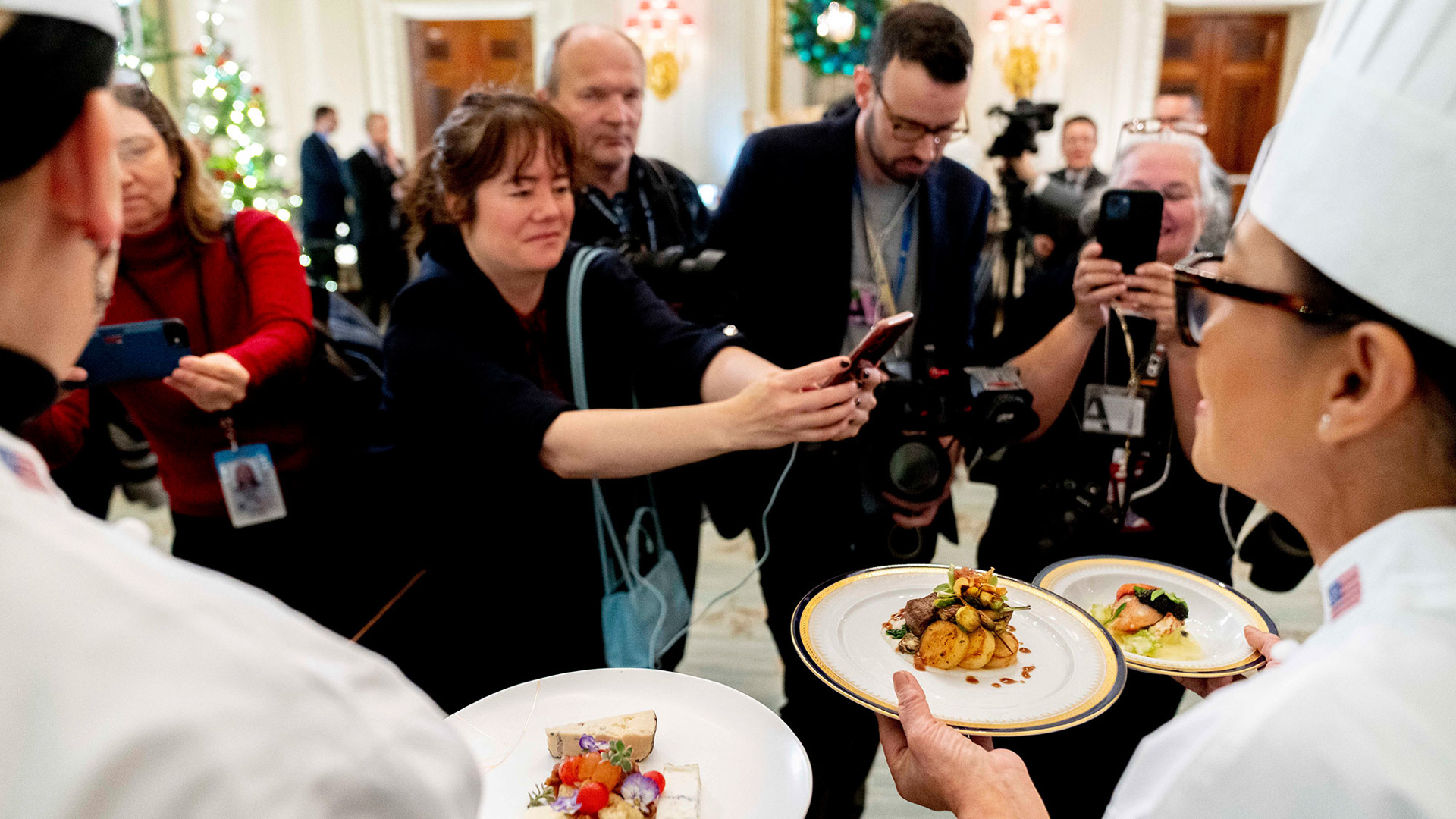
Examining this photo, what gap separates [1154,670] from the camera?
1134 mm

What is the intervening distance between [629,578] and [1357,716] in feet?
3.87

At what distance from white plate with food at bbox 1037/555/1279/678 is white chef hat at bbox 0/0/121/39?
120cm

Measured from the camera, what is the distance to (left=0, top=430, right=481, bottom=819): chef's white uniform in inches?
14.5

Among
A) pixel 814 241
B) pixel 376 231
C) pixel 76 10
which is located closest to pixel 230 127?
pixel 376 231

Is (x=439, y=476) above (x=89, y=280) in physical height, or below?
below

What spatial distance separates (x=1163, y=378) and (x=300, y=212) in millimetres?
7981

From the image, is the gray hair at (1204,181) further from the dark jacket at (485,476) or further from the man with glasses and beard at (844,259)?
the dark jacket at (485,476)

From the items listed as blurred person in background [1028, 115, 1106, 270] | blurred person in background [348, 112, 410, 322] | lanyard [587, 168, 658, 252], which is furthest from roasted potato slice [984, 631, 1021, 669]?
blurred person in background [348, 112, 410, 322]

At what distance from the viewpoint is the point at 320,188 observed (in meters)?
7.19

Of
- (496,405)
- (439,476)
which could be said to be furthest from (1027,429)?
(439,476)

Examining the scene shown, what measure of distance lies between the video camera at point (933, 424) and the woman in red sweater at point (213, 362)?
1057mm

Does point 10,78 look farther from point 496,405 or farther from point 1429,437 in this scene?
point 496,405

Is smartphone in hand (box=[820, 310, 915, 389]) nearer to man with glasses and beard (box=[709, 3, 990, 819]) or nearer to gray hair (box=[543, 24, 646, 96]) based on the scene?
man with glasses and beard (box=[709, 3, 990, 819])

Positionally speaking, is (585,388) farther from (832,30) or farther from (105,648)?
(832,30)
